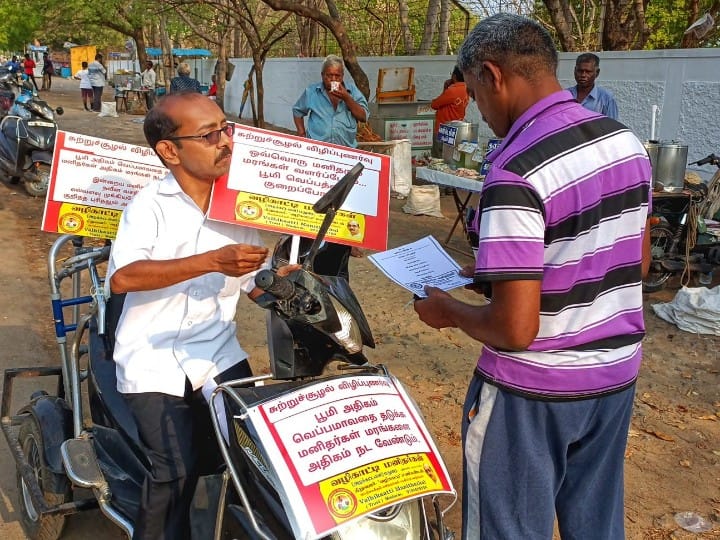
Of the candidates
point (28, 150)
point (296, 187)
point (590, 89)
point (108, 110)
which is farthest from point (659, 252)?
point (108, 110)

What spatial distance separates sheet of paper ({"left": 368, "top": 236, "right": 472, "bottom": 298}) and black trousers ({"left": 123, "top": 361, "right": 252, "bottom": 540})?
677 mm

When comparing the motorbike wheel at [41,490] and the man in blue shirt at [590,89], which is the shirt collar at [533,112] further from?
the man in blue shirt at [590,89]

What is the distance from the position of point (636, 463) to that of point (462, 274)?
83.6 inches

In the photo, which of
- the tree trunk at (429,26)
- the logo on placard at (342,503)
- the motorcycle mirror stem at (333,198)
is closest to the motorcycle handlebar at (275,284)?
the motorcycle mirror stem at (333,198)

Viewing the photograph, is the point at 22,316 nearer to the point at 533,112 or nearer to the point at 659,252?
the point at 533,112

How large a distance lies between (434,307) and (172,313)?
85 centimetres

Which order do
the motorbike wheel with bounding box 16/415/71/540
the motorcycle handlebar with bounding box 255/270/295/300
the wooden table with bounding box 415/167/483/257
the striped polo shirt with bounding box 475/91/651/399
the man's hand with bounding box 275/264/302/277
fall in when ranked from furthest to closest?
the wooden table with bounding box 415/167/483/257
the motorbike wheel with bounding box 16/415/71/540
the man's hand with bounding box 275/264/302/277
the motorcycle handlebar with bounding box 255/270/295/300
the striped polo shirt with bounding box 475/91/651/399

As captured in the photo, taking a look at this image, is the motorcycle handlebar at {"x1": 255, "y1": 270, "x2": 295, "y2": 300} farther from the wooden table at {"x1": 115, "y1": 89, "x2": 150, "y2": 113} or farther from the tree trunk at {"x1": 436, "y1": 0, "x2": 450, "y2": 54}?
the wooden table at {"x1": 115, "y1": 89, "x2": 150, "y2": 113}

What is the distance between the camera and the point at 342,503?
1.62 m

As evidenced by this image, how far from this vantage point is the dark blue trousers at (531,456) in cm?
178

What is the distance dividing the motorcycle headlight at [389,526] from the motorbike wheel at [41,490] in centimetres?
155

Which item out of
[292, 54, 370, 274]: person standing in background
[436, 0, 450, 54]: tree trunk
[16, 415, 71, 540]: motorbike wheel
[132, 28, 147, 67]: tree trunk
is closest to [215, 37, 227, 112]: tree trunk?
[132, 28, 147, 67]: tree trunk

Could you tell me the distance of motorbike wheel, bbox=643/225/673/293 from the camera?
6.09 meters

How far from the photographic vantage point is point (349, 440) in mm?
1716
